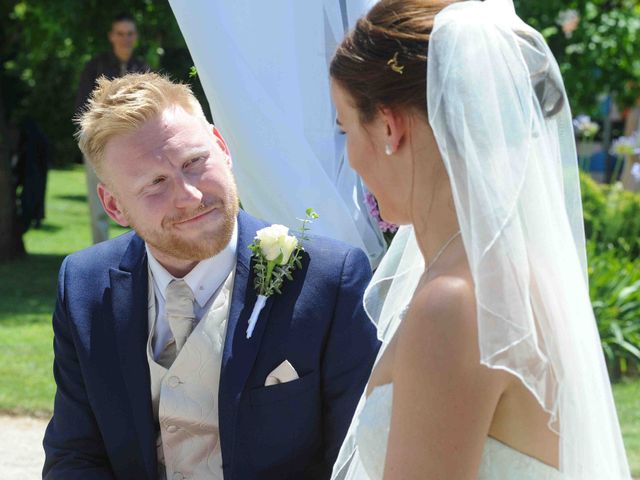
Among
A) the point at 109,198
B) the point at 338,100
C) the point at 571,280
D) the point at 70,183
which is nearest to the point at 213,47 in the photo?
the point at 109,198

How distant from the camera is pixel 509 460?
177 centimetres

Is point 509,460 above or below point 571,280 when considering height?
below

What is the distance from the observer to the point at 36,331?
7.66 metres

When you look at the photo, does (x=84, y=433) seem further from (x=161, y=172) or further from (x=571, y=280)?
(x=571, y=280)

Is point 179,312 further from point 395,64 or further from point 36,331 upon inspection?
point 36,331

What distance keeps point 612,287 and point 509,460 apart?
18.3ft

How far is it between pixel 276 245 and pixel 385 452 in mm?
1029

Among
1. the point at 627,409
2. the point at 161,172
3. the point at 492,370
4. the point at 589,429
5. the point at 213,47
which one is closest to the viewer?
the point at 492,370

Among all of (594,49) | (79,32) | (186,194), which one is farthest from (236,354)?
(594,49)

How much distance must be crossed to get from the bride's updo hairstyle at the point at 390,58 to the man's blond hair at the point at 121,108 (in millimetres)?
1038

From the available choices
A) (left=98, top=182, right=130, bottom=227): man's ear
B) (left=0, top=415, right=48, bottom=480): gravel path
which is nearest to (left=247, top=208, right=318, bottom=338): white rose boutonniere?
(left=98, top=182, right=130, bottom=227): man's ear

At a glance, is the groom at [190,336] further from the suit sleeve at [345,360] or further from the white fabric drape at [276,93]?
the white fabric drape at [276,93]

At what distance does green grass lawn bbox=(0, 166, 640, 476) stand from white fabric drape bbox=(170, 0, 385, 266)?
2.48m

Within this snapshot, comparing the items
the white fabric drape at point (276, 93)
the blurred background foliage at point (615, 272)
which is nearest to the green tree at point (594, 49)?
the blurred background foliage at point (615, 272)
